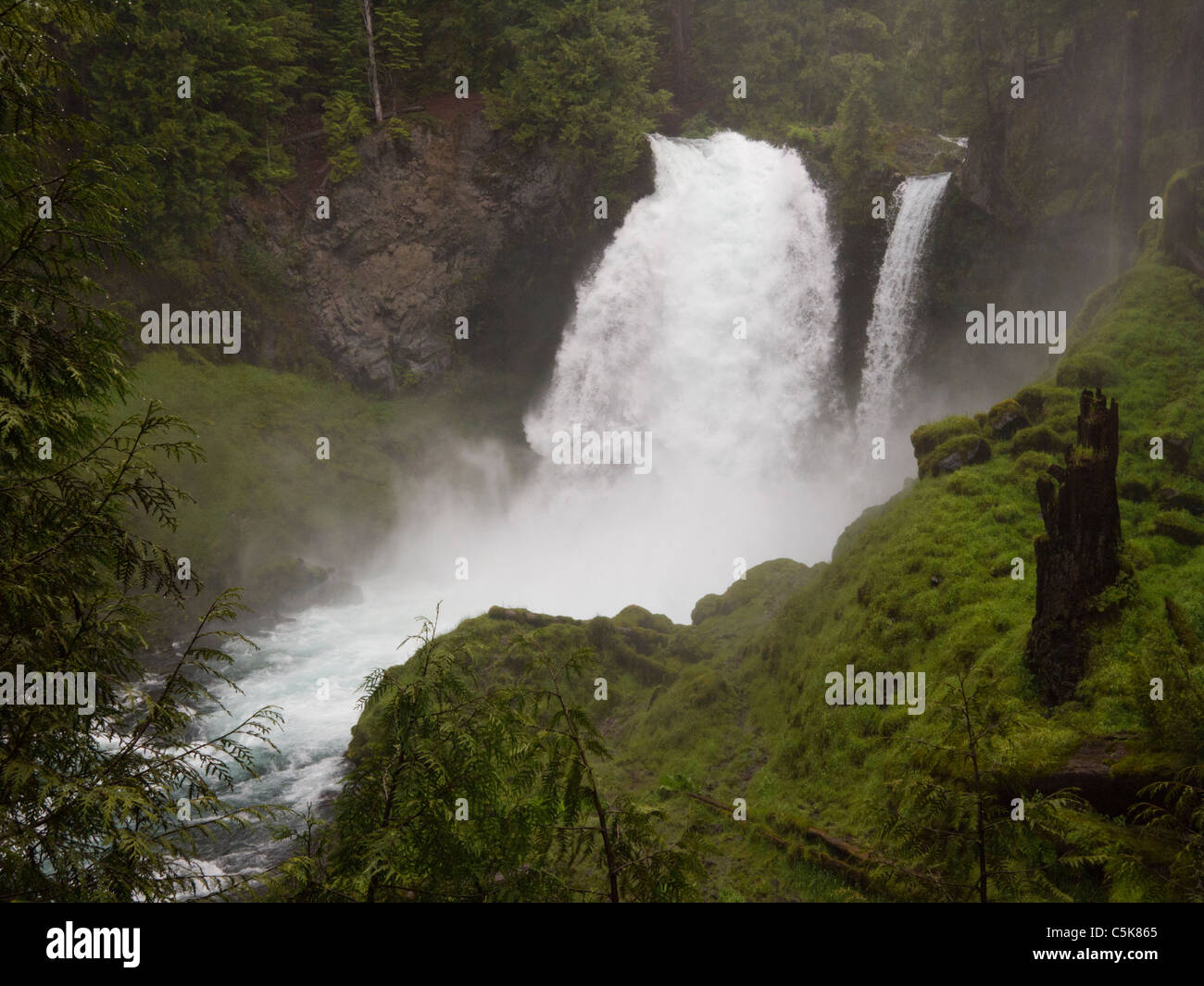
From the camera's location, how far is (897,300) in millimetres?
29359

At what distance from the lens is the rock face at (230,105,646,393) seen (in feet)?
116

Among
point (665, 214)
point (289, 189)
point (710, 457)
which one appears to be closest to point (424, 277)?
point (289, 189)

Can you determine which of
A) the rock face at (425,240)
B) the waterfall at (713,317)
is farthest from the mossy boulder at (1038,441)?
the rock face at (425,240)

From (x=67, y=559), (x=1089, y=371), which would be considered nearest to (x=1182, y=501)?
(x=1089, y=371)

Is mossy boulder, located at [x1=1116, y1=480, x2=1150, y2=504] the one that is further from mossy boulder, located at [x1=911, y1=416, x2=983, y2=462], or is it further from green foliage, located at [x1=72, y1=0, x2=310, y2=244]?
green foliage, located at [x1=72, y1=0, x2=310, y2=244]

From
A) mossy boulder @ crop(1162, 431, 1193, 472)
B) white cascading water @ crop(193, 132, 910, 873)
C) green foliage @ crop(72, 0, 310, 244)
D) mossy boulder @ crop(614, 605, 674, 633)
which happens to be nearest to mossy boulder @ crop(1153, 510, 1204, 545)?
mossy boulder @ crop(1162, 431, 1193, 472)

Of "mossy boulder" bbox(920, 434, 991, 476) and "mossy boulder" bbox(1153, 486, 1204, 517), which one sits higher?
"mossy boulder" bbox(920, 434, 991, 476)

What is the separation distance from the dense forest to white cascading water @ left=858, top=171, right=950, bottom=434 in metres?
1.20

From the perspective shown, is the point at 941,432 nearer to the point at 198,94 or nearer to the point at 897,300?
the point at 897,300

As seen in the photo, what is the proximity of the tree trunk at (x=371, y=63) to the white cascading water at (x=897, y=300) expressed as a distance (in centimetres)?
2391

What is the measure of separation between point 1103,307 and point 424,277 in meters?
28.4

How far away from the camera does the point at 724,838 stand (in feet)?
38.6

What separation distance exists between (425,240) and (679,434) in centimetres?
1557
